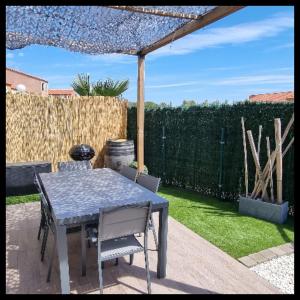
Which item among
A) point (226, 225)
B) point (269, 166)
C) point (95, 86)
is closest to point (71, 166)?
point (226, 225)

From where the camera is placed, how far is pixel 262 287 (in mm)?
2674

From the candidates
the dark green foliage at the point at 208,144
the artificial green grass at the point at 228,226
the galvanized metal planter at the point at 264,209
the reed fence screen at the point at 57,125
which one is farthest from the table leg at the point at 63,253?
the reed fence screen at the point at 57,125

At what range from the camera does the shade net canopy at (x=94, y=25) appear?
3303 millimetres

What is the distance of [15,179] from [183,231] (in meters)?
3.47

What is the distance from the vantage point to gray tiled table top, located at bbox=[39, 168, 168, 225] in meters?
2.38

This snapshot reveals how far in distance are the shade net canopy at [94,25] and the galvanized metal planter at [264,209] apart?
113 inches

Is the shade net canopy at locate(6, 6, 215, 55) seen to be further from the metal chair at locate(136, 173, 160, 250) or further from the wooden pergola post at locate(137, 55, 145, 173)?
the metal chair at locate(136, 173, 160, 250)

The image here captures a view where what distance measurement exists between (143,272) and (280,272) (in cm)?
144

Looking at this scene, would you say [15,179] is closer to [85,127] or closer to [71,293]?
[85,127]

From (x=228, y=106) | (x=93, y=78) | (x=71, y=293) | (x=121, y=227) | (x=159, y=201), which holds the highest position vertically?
(x=93, y=78)

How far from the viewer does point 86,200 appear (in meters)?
2.71

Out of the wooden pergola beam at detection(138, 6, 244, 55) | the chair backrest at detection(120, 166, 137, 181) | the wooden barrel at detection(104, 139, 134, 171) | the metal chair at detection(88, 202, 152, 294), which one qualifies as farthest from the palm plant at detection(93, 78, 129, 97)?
the metal chair at detection(88, 202, 152, 294)

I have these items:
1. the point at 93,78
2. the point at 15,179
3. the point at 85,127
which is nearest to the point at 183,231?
the point at 15,179
